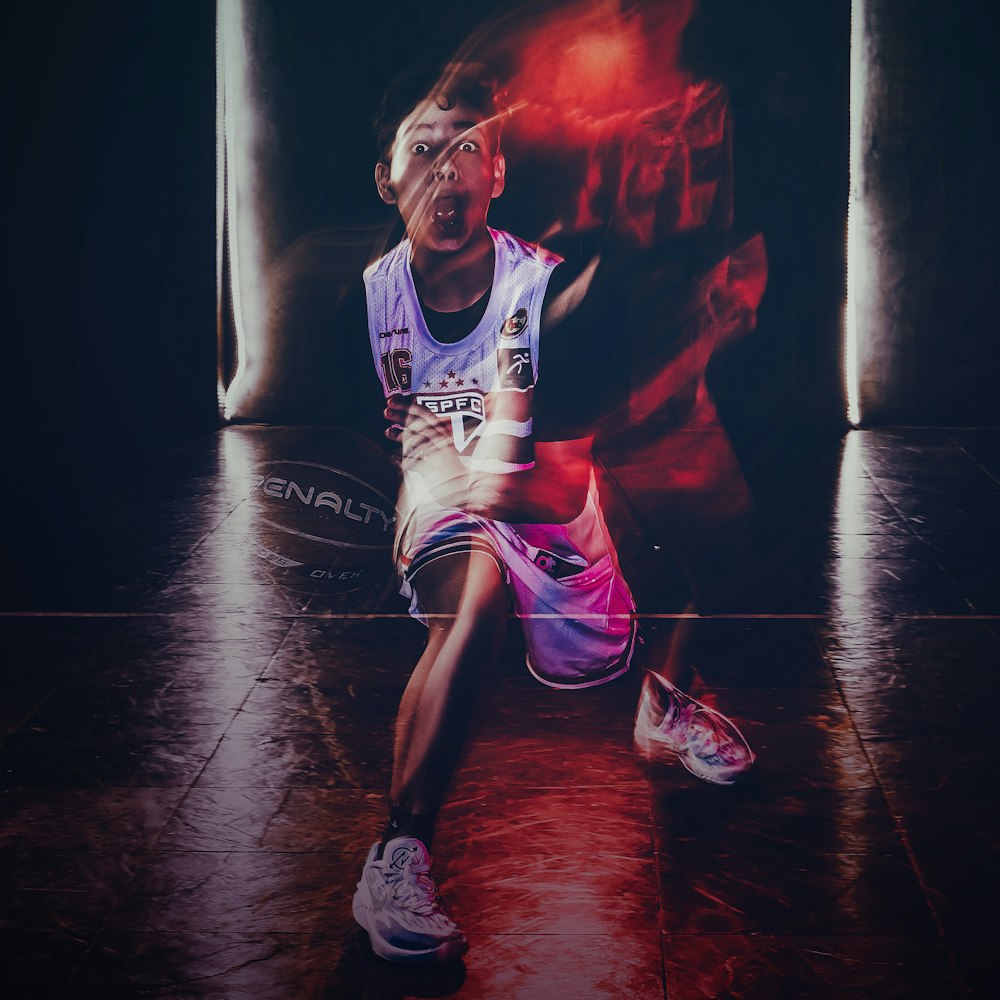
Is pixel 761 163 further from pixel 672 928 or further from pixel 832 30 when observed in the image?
pixel 672 928

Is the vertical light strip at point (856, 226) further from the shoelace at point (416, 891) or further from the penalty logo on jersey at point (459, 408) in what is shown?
the shoelace at point (416, 891)

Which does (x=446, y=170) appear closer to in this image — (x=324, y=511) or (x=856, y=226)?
(x=324, y=511)

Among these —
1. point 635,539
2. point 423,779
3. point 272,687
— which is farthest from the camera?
point 635,539

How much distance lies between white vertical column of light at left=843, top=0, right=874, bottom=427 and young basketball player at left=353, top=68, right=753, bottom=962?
10.5ft

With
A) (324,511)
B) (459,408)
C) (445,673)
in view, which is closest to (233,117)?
(324,511)

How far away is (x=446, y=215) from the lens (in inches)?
195

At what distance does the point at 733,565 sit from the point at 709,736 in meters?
1.97

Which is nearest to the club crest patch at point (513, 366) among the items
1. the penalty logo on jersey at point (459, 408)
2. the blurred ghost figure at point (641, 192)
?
the penalty logo on jersey at point (459, 408)

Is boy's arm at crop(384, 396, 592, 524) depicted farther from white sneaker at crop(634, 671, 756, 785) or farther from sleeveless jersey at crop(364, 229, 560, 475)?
white sneaker at crop(634, 671, 756, 785)

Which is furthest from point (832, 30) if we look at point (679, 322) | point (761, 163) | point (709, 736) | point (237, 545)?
point (709, 736)

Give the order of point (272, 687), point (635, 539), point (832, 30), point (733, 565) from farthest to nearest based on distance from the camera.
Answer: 1. point (832, 30)
2. point (635, 539)
3. point (733, 565)
4. point (272, 687)

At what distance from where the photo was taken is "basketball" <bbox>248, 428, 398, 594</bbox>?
216 inches

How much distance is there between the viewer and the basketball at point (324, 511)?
5.48 meters

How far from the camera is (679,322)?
27.2 feet
